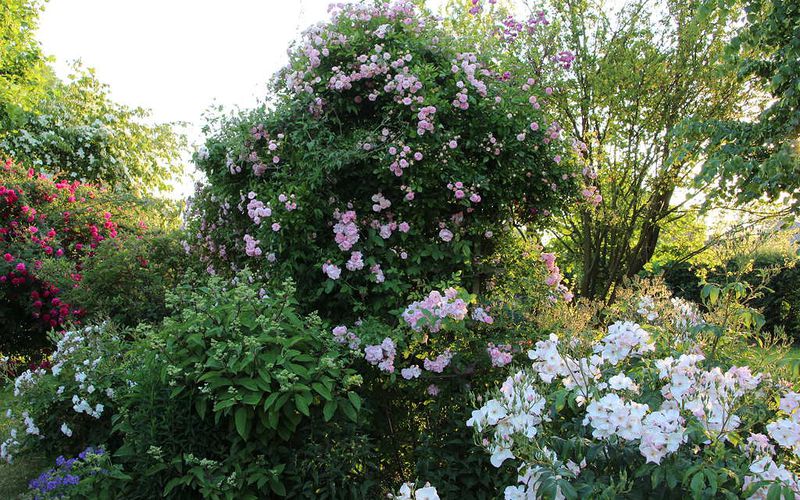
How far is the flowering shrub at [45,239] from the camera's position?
21.9 feet

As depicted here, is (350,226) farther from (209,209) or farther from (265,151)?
(209,209)

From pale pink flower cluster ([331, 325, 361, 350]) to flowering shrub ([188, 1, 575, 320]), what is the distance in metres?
0.32

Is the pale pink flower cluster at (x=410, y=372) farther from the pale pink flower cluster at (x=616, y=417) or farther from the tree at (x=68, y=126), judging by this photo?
the tree at (x=68, y=126)

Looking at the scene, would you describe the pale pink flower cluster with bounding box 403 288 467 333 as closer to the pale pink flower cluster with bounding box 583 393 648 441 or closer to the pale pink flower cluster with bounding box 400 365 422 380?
the pale pink flower cluster with bounding box 400 365 422 380

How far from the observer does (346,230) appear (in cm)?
365

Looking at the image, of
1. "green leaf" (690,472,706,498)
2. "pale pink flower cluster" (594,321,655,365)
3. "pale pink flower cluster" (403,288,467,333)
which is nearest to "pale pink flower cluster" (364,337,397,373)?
"pale pink flower cluster" (403,288,467,333)

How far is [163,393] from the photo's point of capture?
2938 mm

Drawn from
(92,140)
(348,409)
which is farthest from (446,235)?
(92,140)

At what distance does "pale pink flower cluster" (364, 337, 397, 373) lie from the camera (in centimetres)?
309

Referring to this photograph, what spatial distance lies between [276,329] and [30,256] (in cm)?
576

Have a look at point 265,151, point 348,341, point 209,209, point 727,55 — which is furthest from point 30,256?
point 727,55

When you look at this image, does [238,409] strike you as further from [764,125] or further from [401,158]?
[764,125]

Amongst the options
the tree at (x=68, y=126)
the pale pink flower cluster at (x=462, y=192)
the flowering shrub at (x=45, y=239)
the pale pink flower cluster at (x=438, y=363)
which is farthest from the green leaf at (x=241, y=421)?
the tree at (x=68, y=126)

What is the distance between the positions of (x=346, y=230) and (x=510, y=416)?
1.91 metres
